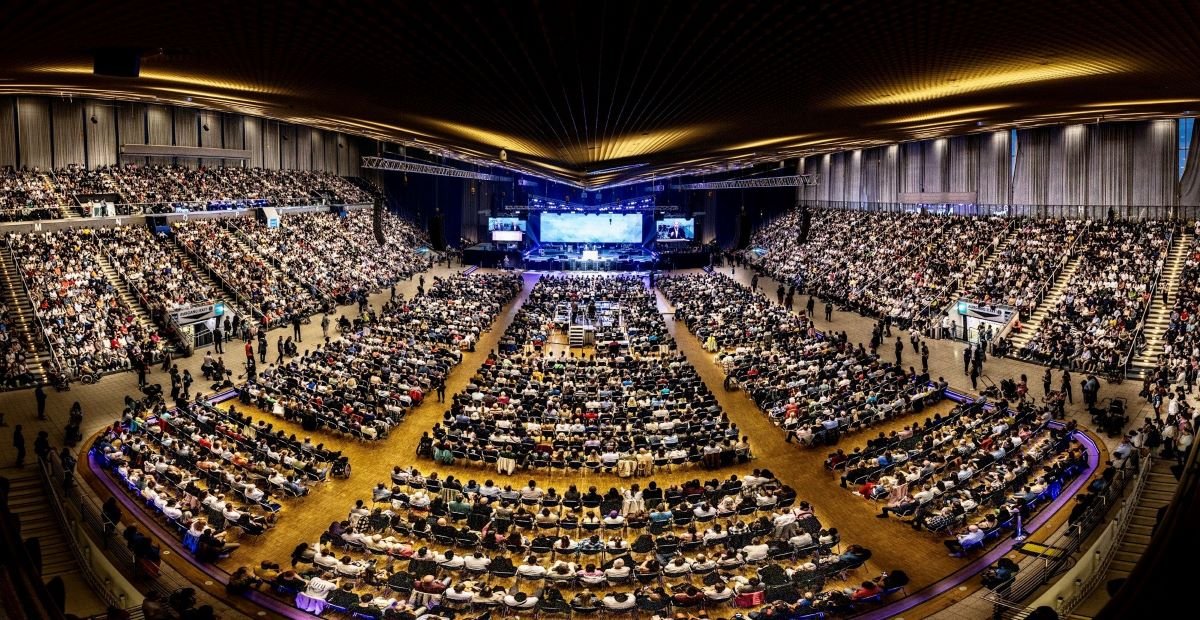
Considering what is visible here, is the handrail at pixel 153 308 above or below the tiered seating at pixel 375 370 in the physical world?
above

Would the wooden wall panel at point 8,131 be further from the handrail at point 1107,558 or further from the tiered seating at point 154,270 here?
the handrail at point 1107,558

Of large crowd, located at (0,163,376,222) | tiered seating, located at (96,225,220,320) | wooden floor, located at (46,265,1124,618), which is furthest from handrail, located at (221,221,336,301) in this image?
wooden floor, located at (46,265,1124,618)

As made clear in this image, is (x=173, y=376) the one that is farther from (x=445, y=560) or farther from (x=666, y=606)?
(x=666, y=606)

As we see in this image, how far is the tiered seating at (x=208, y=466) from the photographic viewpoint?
14172 millimetres

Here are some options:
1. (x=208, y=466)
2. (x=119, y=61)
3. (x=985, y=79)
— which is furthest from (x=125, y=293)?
(x=985, y=79)

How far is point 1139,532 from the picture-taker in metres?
12.6

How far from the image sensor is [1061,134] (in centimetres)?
3716

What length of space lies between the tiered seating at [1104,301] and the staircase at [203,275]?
3387cm

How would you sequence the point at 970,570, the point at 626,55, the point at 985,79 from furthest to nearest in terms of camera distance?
the point at 985,79, the point at 970,570, the point at 626,55

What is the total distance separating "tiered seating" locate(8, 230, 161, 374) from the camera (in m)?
25.3

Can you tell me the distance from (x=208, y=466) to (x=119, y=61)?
365 inches

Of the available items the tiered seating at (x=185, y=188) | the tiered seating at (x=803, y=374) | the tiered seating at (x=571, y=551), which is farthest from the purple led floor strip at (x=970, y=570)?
the tiered seating at (x=185, y=188)

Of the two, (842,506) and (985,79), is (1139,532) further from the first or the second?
(985,79)

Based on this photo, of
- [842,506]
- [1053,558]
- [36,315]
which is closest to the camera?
[1053,558]
